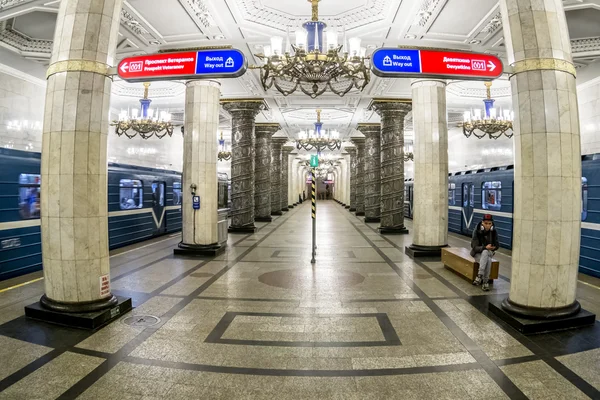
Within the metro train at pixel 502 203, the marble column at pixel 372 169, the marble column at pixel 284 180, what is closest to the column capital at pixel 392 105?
the metro train at pixel 502 203

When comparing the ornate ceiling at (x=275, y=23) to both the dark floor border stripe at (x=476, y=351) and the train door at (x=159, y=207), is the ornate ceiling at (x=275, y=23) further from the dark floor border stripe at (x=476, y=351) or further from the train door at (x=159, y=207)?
the dark floor border stripe at (x=476, y=351)

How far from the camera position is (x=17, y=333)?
4.18 metres

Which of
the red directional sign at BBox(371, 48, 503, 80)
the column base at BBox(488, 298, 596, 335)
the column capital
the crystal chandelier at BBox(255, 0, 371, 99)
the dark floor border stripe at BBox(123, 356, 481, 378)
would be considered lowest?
the dark floor border stripe at BBox(123, 356, 481, 378)

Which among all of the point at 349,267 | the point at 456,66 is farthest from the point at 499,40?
the point at 349,267

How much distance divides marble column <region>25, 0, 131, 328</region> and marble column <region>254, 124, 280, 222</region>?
13461 millimetres

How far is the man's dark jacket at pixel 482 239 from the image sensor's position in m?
Answer: 6.16

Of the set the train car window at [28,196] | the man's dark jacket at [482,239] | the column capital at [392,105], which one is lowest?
the man's dark jacket at [482,239]

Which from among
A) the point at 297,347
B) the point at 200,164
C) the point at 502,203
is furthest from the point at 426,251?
the point at 200,164

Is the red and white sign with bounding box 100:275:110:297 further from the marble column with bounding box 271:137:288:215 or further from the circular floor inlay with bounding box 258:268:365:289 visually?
the marble column with bounding box 271:137:288:215

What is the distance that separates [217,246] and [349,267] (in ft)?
12.6

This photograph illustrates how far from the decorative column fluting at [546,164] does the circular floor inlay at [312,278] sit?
3041 mm

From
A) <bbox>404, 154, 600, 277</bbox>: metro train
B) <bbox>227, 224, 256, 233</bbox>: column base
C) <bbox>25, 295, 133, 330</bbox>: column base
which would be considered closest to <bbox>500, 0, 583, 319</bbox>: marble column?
<bbox>404, 154, 600, 277</bbox>: metro train

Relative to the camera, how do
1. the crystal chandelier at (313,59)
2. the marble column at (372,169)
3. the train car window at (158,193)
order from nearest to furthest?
1. the crystal chandelier at (313,59)
2. the train car window at (158,193)
3. the marble column at (372,169)

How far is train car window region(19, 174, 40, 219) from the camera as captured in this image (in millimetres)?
6836
